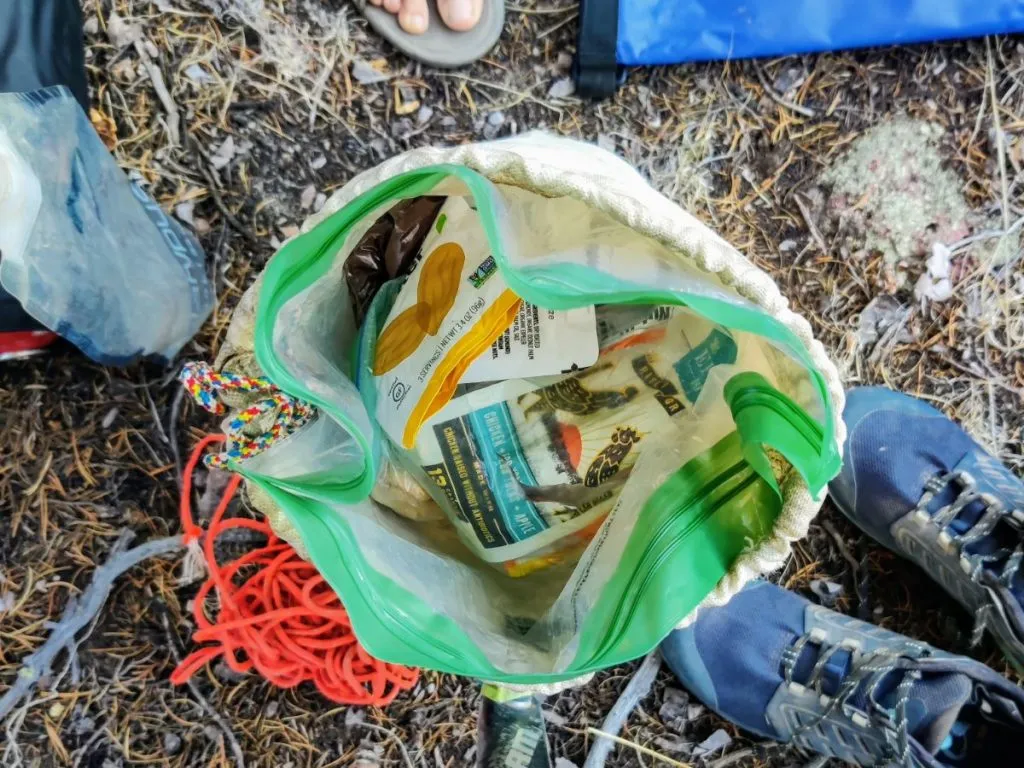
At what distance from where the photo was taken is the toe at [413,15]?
1.03 meters

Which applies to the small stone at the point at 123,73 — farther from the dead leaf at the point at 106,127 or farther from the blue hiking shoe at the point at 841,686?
the blue hiking shoe at the point at 841,686

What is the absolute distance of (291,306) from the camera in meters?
0.61

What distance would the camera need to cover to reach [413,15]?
1024 mm

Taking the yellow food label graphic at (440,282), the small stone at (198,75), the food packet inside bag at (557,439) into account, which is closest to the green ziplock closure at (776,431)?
the food packet inside bag at (557,439)

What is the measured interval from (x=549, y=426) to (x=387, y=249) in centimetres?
23

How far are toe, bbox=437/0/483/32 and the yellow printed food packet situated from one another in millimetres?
423

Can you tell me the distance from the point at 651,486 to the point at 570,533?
0.11m

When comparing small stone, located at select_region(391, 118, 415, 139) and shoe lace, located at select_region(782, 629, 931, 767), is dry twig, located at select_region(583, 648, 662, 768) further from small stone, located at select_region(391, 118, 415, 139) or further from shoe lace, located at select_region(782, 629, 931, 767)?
small stone, located at select_region(391, 118, 415, 139)

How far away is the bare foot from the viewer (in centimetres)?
102

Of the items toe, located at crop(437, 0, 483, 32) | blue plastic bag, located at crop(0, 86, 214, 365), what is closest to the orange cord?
blue plastic bag, located at crop(0, 86, 214, 365)

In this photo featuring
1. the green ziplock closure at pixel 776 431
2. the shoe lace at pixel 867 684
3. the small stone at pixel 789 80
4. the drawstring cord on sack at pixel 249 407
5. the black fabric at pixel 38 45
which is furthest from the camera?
the small stone at pixel 789 80

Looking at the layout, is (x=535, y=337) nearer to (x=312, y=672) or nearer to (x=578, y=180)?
(x=578, y=180)

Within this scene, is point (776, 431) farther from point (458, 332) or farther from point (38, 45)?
point (38, 45)

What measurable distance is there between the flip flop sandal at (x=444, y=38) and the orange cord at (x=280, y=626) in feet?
1.81
